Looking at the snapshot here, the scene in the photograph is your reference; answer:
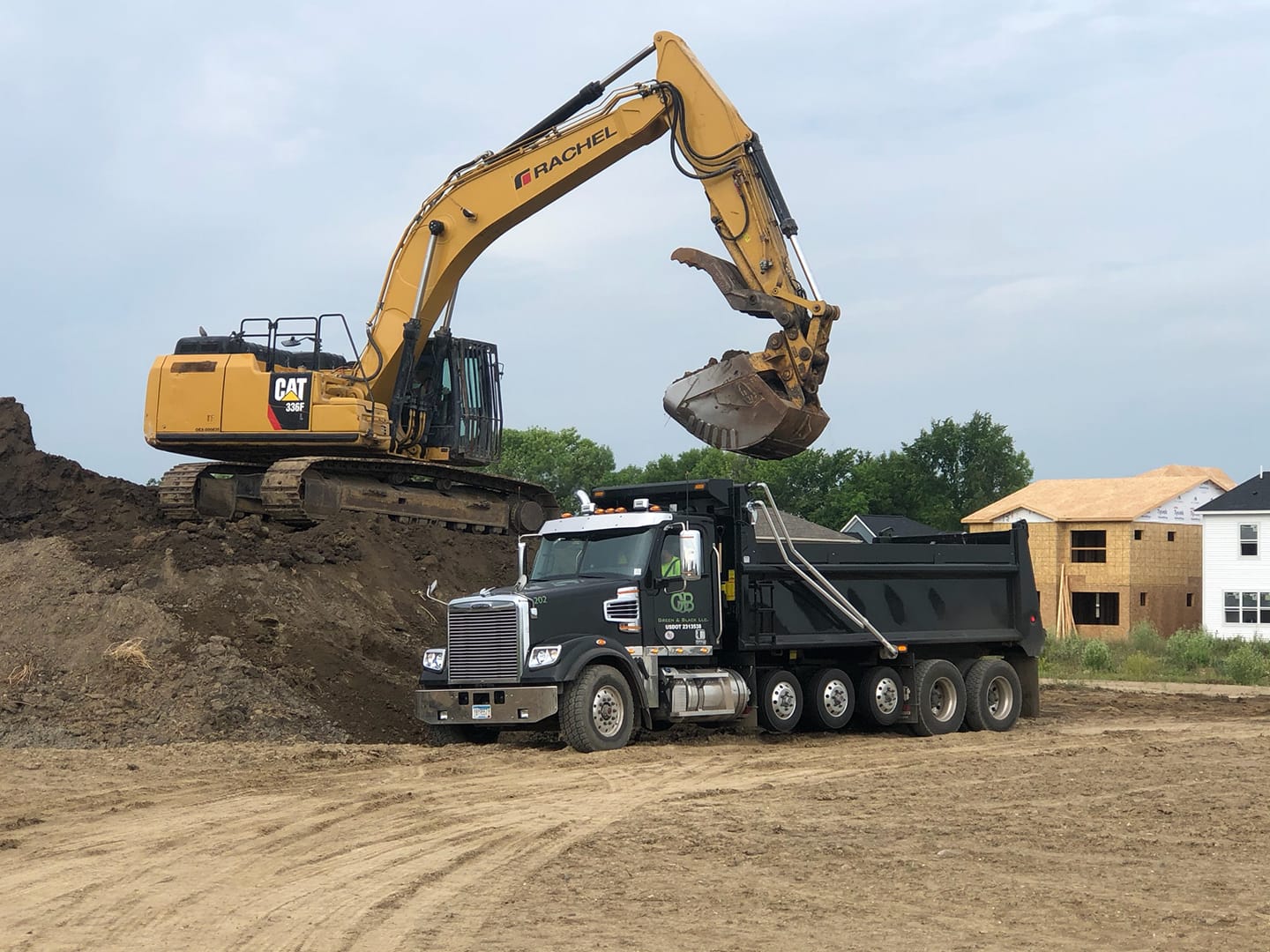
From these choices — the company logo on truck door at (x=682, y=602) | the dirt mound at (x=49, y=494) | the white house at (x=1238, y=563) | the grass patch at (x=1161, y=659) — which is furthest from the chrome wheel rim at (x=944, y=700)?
the white house at (x=1238, y=563)

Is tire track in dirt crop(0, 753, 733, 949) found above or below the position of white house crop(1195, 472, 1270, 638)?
below

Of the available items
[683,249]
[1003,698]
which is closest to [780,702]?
[1003,698]

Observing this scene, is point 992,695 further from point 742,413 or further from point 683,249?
point 683,249

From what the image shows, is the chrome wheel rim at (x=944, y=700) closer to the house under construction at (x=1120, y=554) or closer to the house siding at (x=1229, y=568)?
the house siding at (x=1229, y=568)

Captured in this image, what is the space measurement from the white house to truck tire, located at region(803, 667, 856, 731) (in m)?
34.3

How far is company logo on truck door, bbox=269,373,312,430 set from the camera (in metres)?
22.8

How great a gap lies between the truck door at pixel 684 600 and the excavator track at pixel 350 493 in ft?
22.3

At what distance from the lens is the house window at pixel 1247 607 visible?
49094 millimetres

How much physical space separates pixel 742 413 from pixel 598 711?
407cm

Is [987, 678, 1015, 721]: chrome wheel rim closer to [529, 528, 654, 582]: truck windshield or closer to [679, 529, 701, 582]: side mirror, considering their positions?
[679, 529, 701, 582]: side mirror

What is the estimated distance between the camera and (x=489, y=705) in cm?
1631

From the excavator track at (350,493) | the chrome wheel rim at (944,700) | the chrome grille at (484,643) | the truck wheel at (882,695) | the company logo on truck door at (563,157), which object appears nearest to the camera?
the chrome grille at (484,643)

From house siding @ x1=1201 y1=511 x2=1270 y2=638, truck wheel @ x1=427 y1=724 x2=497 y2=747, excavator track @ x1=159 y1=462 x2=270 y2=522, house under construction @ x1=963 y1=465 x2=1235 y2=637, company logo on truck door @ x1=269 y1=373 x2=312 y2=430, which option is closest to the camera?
truck wheel @ x1=427 y1=724 x2=497 y2=747

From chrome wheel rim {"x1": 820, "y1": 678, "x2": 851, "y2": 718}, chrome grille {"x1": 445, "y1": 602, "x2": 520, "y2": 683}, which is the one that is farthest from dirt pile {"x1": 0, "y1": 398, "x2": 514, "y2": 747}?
chrome wheel rim {"x1": 820, "y1": 678, "x2": 851, "y2": 718}
